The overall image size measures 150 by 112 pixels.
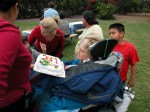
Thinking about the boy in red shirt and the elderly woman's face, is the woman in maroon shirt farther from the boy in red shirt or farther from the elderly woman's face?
the boy in red shirt

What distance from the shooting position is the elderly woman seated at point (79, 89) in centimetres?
279

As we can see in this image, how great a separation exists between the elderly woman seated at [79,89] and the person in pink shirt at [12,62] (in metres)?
0.61

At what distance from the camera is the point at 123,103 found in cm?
326

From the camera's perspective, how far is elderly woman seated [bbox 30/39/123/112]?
279 centimetres

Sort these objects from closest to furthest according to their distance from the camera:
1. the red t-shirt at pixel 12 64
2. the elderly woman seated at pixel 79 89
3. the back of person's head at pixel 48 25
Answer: the red t-shirt at pixel 12 64 < the elderly woman seated at pixel 79 89 < the back of person's head at pixel 48 25

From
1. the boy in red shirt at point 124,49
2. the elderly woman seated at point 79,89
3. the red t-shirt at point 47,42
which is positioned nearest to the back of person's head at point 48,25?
the red t-shirt at point 47,42

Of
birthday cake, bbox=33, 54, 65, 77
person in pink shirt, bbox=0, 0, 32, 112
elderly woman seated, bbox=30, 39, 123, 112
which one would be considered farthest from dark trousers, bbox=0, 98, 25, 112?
elderly woman seated, bbox=30, 39, 123, 112

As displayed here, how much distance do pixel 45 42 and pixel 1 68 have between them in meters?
3.08

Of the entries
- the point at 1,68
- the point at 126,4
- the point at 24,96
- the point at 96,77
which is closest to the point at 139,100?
the point at 96,77

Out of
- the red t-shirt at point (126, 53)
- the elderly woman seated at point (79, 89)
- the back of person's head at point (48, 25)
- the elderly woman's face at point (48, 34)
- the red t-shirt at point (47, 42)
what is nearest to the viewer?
the elderly woman seated at point (79, 89)

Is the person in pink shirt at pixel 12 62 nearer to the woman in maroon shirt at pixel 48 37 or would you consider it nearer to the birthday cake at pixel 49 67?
the birthday cake at pixel 49 67

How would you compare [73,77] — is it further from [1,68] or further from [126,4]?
[126,4]

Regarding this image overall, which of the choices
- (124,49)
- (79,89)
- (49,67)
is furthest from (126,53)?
(49,67)

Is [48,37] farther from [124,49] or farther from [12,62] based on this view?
[12,62]
